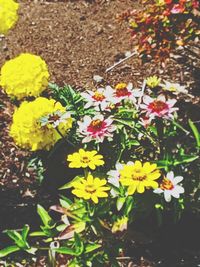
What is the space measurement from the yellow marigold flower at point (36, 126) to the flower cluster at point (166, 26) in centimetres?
96

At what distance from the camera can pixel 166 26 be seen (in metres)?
3.92

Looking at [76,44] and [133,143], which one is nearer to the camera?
[133,143]

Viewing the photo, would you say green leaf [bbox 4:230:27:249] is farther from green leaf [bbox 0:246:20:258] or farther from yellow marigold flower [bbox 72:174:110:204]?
yellow marigold flower [bbox 72:174:110:204]

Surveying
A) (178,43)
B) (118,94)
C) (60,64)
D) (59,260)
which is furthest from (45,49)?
(59,260)

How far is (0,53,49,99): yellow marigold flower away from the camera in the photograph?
3434 mm

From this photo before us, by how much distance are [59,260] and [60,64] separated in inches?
72.3

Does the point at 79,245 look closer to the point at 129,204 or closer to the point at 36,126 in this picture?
the point at 129,204

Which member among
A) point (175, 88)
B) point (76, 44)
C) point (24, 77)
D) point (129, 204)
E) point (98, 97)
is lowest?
point (129, 204)

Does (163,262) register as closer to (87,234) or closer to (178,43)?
(87,234)

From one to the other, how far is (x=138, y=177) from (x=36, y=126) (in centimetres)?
69

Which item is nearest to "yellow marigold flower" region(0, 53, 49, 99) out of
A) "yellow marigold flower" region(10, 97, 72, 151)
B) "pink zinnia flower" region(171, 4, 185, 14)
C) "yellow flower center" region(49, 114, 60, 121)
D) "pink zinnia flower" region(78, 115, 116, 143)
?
"yellow marigold flower" region(10, 97, 72, 151)

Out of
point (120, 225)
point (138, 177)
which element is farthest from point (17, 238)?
point (138, 177)

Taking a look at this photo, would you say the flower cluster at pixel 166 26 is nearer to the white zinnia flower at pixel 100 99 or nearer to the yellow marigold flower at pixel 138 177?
the white zinnia flower at pixel 100 99

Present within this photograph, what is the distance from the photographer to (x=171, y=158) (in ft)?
10.6
